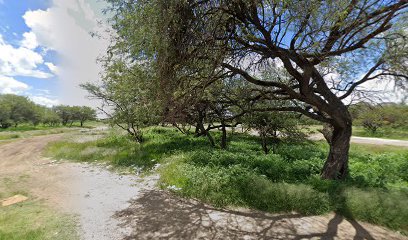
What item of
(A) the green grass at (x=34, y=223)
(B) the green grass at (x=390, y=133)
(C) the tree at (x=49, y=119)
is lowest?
(A) the green grass at (x=34, y=223)

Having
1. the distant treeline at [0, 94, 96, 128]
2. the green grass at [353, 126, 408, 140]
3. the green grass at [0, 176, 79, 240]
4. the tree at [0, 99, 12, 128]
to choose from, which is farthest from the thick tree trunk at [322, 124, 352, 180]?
the tree at [0, 99, 12, 128]

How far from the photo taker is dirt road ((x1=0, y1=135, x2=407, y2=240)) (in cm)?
450

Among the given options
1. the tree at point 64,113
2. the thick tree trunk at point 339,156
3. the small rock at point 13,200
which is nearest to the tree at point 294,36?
the thick tree trunk at point 339,156

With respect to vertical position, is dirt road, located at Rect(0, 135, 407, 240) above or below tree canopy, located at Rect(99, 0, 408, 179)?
below

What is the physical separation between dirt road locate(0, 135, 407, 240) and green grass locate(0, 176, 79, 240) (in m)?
0.26

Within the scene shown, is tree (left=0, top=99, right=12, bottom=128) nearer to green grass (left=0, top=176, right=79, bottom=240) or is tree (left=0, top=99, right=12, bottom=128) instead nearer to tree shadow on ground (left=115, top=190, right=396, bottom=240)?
green grass (left=0, top=176, right=79, bottom=240)

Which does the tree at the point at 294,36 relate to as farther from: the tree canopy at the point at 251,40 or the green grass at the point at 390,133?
the green grass at the point at 390,133

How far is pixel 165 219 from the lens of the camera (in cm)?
521

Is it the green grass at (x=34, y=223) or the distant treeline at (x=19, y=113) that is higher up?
the distant treeline at (x=19, y=113)

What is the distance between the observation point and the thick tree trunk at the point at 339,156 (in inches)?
289

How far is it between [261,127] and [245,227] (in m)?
7.32

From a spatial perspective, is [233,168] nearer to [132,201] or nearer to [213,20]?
→ [132,201]

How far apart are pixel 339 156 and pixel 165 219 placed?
554cm

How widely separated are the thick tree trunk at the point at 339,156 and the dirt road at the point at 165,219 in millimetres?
2458
